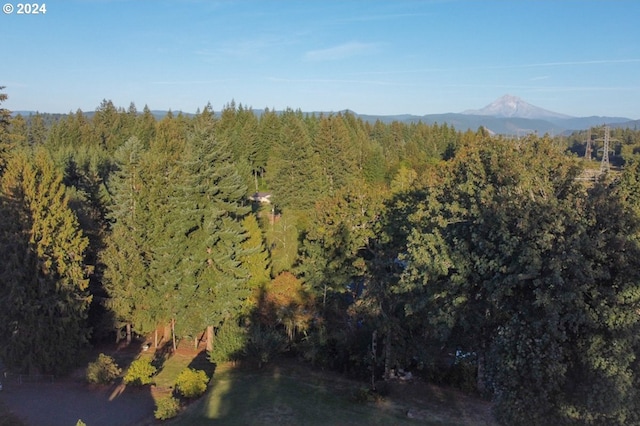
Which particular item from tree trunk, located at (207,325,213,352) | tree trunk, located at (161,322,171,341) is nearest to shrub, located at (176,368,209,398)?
tree trunk, located at (207,325,213,352)

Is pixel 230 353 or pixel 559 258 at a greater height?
pixel 559 258

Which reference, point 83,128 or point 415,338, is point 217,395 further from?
point 83,128

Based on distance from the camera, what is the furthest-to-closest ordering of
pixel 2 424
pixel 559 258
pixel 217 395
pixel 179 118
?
pixel 179 118 < pixel 217 395 < pixel 2 424 < pixel 559 258

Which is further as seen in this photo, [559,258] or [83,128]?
[83,128]

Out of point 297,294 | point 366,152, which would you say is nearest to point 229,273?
point 297,294

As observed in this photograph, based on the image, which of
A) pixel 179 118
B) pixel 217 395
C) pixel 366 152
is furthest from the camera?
pixel 179 118

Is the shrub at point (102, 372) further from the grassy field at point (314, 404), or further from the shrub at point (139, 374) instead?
the grassy field at point (314, 404)
